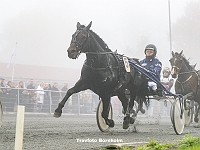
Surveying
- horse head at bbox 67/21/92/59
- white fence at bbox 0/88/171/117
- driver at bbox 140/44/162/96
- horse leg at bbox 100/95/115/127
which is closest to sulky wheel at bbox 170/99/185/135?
driver at bbox 140/44/162/96

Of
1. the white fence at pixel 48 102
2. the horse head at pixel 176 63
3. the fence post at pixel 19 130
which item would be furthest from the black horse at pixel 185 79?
the fence post at pixel 19 130

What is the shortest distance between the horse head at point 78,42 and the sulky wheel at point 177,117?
2639mm

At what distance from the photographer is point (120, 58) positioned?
849 centimetres

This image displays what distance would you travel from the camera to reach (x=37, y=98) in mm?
15445

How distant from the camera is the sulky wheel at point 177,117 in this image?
8.98 meters

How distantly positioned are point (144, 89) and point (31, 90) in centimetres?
683

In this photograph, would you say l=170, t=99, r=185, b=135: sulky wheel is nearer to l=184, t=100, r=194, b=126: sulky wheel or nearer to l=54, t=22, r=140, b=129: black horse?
l=54, t=22, r=140, b=129: black horse

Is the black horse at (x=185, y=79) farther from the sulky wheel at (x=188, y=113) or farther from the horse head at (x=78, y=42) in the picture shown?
the horse head at (x=78, y=42)

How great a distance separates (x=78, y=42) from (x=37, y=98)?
8.26 meters

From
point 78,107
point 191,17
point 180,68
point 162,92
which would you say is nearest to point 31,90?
point 78,107

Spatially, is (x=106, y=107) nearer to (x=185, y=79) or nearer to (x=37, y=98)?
(x=185, y=79)

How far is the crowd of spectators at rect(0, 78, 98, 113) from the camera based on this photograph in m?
14.5

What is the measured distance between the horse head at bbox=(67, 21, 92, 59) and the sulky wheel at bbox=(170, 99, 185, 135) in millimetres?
2639

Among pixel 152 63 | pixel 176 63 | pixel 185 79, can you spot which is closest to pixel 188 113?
pixel 185 79
